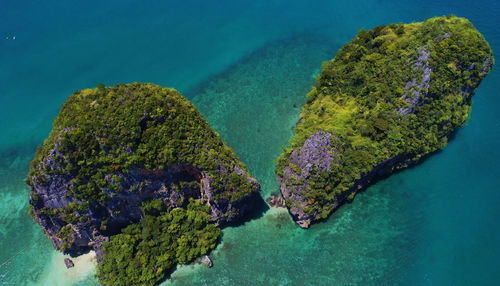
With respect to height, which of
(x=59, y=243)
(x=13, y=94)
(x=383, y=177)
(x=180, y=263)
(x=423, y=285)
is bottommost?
(x=423, y=285)

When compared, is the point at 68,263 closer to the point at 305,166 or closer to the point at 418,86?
the point at 305,166

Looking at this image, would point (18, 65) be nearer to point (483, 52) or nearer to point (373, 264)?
point (373, 264)

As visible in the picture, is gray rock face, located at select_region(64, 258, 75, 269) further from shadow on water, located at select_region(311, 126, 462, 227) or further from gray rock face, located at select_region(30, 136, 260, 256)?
shadow on water, located at select_region(311, 126, 462, 227)

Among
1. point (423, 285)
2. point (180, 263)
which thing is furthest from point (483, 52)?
point (180, 263)

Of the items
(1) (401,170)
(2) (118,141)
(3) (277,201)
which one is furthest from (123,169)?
(1) (401,170)

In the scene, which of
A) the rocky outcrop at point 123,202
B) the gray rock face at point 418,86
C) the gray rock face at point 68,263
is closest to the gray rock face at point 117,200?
the rocky outcrop at point 123,202

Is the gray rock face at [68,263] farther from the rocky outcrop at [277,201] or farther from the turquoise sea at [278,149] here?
the rocky outcrop at [277,201]
